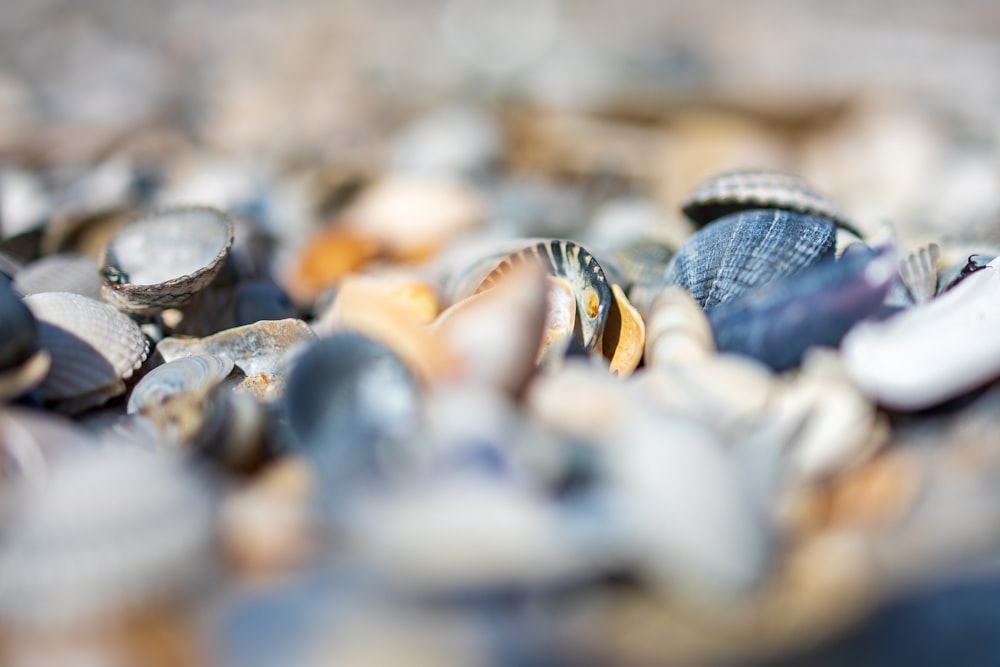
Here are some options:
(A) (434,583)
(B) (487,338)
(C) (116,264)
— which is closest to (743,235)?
(B) (487,338)

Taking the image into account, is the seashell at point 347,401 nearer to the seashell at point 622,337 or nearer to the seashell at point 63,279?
the seashell at point 622,337

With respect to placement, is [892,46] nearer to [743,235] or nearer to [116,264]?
[743,235]

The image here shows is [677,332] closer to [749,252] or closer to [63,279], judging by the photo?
[749,252]

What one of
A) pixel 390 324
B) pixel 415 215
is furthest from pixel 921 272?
pixel 415 215

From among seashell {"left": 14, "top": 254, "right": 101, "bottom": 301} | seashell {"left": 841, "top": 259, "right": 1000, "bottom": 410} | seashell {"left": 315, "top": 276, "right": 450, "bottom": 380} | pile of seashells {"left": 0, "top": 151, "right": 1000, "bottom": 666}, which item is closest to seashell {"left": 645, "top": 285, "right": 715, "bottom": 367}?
pile of seashells {"left": 0, "top": 151, "right": 1000, "bottom": 666}

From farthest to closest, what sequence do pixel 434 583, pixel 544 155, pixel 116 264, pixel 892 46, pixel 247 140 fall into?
1. pixel 892 46
2. pixel 247 140
3. pixel 544 155
4. pixel 116 264
5. pixel 434 583

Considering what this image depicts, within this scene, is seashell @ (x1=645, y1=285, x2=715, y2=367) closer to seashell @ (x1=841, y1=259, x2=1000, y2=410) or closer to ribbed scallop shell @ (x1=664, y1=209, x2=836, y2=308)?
ribbed scallop shell @ (x1=664, y1=209, x2=836, y2=308)
